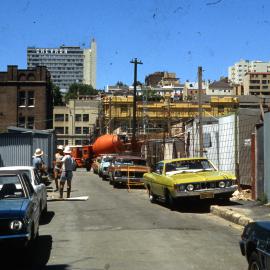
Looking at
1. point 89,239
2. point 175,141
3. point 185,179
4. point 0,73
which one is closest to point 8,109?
point 0,73

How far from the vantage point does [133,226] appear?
40.6 ft

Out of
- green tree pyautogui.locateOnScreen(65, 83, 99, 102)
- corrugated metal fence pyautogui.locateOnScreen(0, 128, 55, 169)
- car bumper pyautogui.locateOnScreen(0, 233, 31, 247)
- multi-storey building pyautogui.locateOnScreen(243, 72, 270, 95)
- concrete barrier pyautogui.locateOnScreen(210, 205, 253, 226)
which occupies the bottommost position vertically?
concrete barrier pyautogui.locateOnScreen(210, 205, 253, 226)

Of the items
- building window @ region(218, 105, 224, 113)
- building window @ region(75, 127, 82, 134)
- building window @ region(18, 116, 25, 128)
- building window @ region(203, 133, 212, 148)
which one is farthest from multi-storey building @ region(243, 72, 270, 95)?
building window @ region(203, 133, 212, 148)

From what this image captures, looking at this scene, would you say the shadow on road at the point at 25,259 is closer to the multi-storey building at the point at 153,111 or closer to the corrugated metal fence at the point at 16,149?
the corrugated metal fence at the point at 16,149

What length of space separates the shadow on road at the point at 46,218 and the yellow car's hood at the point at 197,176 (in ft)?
11.9

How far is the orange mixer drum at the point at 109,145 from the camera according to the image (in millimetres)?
43062

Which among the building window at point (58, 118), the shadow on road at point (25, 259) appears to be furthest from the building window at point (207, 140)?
the building window at point (58, 118)

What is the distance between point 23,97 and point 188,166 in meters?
53.4

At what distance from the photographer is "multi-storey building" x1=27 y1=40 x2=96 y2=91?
160 m

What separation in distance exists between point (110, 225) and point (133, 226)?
0.58 meters

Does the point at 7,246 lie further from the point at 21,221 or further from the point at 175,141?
the point at 175,141

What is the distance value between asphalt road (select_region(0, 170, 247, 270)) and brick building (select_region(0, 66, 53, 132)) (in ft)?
174

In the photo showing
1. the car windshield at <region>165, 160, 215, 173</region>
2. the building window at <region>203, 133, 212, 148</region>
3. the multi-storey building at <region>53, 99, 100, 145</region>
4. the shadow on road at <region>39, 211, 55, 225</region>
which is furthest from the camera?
the multi-storey building at <region>53, 99, 100, 145</region>

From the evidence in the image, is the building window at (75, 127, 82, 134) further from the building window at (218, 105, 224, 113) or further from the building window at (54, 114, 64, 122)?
the building window at (218, 105, 224, 113)
